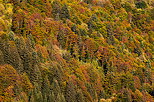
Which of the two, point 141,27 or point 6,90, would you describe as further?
point 141,27

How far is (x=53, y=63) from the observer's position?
56.0 meters

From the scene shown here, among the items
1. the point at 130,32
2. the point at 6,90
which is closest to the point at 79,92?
the point at 6,90

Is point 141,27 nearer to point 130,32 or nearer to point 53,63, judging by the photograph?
point 130,32

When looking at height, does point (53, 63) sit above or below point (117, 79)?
above

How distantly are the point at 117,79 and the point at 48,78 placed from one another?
19638 mm

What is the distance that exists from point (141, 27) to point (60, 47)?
1755 inches

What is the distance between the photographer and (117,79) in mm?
67000

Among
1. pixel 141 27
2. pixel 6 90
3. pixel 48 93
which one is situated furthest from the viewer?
pixel 141 27

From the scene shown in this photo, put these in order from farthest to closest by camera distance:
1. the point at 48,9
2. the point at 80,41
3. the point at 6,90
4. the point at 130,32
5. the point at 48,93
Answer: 1. the point at 130,32
2. the point at 48,9
3. the point at 80,41
4. the point at 48,93
5. the point at 6,90

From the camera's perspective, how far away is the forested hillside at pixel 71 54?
4947cm

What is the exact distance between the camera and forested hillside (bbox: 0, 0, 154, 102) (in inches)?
1948

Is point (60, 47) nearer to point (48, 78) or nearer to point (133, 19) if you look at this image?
point (48, 78)

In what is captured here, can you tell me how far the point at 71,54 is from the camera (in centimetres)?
6831

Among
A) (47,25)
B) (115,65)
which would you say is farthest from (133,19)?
(47,25)
